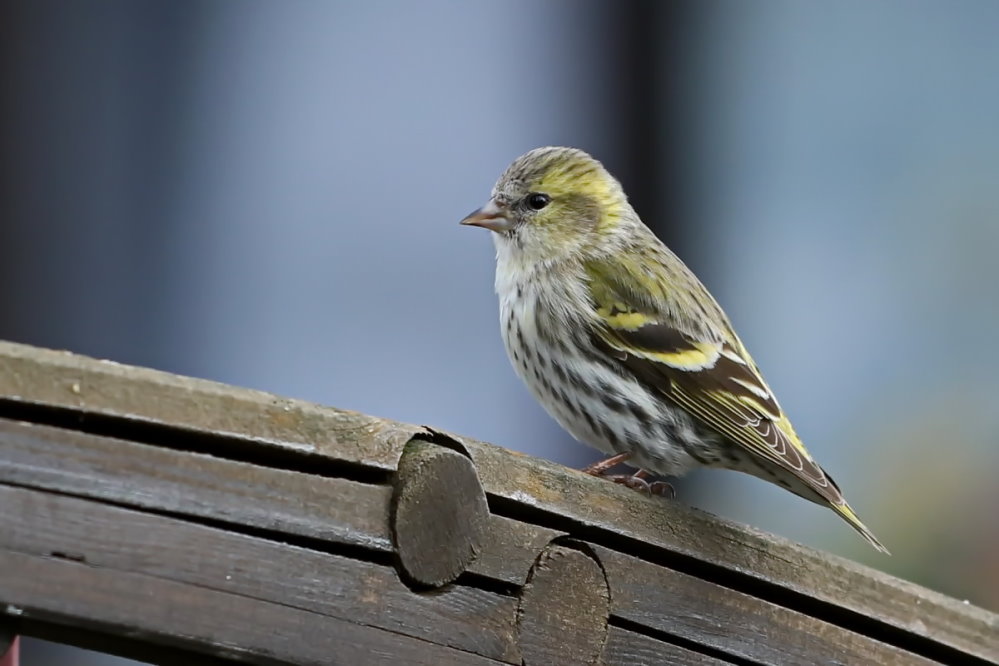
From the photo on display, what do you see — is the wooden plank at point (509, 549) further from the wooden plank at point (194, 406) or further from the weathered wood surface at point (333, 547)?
the wooden plank at point (194, 406)

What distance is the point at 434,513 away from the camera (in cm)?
139

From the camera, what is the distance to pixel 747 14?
174 inches

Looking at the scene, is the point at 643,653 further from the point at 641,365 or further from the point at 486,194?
the point at 486,194

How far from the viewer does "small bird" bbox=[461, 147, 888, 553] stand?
2268 mm

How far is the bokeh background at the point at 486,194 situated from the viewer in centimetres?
394

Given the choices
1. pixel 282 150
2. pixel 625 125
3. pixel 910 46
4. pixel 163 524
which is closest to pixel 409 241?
pixel 282 150

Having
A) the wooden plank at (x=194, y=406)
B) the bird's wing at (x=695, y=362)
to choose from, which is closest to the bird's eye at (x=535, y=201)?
the bird's wing at (x=695, y=362)

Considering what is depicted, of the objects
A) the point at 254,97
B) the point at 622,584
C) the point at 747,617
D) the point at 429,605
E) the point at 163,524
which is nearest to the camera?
the point at 163,524

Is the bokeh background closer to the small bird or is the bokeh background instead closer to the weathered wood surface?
the small bird

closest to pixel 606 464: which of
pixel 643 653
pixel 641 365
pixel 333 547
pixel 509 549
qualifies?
pixel 641 365

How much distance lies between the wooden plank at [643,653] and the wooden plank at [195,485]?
32 cm

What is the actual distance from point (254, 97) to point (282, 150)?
0.56 feet

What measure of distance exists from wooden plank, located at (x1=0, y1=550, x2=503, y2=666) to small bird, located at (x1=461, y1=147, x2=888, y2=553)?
86cm

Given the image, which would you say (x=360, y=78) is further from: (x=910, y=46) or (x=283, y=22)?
(x=910, y=46)
